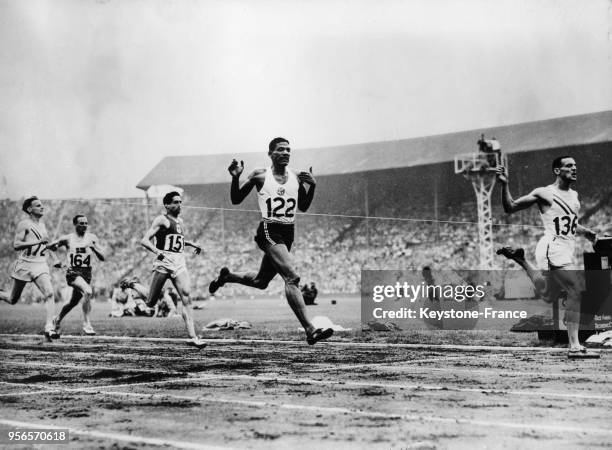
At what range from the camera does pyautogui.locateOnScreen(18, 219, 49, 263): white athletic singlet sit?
35.5ft

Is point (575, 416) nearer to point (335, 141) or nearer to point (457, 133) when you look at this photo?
point (335, 141)

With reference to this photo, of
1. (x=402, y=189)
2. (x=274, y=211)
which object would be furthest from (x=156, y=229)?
(x=402, y=189)

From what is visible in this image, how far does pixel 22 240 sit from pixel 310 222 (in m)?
22.2

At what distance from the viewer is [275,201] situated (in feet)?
25.5

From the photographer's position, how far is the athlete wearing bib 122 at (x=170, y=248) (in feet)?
31.5

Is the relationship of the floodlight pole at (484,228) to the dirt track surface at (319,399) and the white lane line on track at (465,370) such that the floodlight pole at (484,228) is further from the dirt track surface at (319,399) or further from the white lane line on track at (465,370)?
the white lane line on track at (465,370)

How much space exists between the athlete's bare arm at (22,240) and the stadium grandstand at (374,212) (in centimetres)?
1572

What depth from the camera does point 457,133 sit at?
29.2 m

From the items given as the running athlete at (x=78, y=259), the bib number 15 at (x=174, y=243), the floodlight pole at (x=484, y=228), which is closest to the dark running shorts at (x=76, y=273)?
the running athlete at (x=78, y=259)

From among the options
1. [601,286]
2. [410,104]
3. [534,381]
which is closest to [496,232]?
[410,104]

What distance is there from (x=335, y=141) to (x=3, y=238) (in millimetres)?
14864

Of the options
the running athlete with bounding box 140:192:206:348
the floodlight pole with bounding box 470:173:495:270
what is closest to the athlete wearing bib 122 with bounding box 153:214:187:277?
the running athlete with bounding box 140:192:206:348

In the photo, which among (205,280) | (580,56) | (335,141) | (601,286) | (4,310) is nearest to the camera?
(601,286)

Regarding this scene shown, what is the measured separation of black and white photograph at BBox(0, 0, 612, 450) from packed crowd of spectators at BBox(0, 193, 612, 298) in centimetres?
11
